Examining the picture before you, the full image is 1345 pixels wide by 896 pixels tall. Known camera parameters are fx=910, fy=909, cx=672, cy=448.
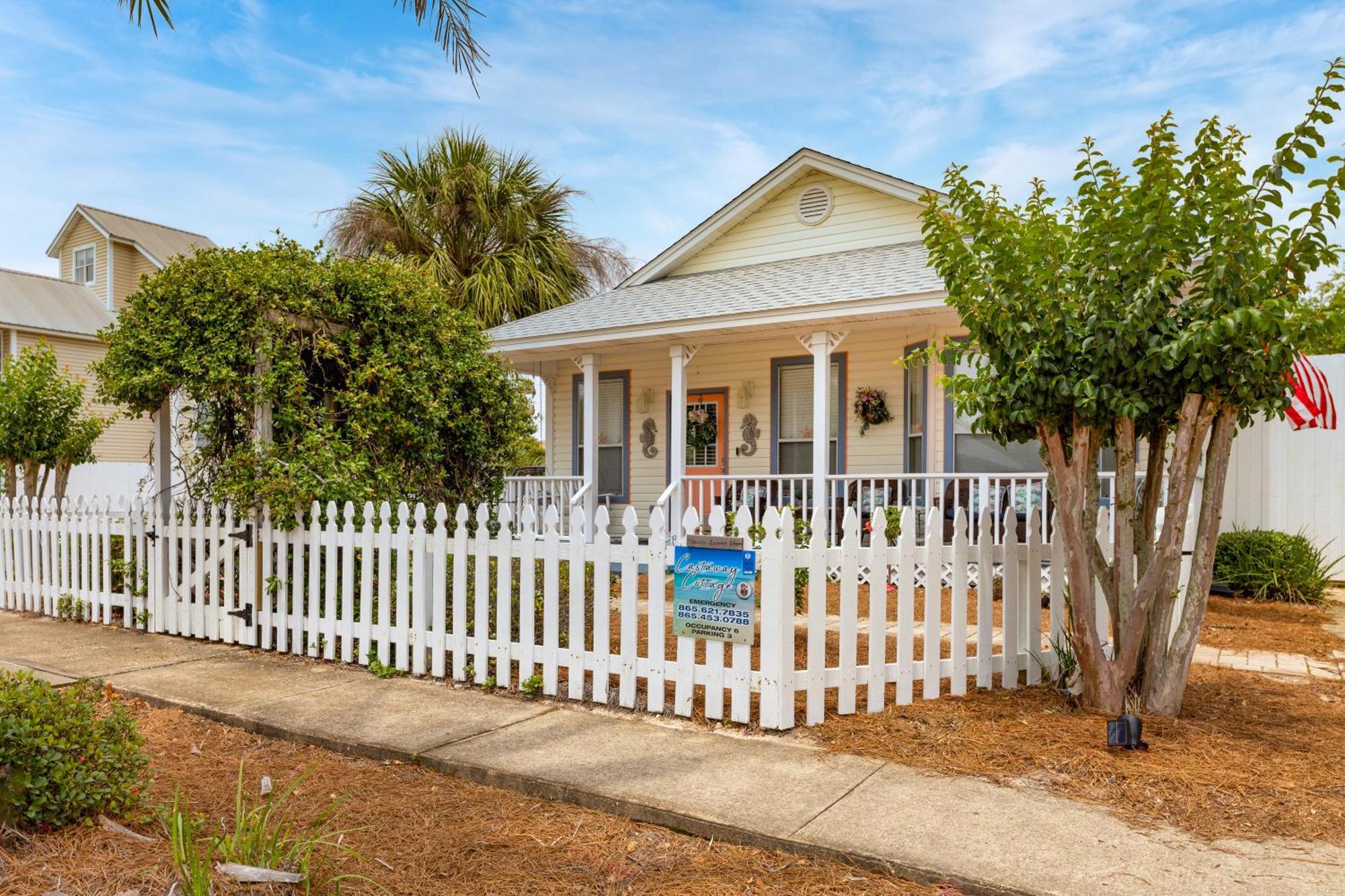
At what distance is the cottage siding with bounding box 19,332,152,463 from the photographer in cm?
2225

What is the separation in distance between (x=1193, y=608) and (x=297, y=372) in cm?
600

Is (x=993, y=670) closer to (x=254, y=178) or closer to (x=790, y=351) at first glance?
(x=790, y=351)

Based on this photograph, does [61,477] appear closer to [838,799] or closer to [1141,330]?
[838,799]

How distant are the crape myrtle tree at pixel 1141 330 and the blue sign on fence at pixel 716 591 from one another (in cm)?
152

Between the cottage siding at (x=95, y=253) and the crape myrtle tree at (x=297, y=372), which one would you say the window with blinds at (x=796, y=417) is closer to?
the crape myrtle tree at (x=297, y=372)

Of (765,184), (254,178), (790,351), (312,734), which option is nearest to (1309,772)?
(312,734)

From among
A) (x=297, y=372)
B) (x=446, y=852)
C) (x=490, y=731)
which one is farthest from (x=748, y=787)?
(x=297, y=372)

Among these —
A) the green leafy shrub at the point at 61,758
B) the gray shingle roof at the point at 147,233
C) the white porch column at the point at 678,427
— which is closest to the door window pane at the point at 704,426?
the white porch column at the point at 678,427

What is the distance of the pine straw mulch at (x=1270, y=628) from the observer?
721 cm

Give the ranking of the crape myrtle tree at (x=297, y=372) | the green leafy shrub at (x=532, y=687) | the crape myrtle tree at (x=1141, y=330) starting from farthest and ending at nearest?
the crape myrtle tree at (x=297, y=372)
the green leafy shrub at (x=532, y=687)
the crape myrtle tree at (x=1141, y=330)

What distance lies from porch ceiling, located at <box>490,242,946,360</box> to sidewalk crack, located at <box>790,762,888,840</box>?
6137 millimetres

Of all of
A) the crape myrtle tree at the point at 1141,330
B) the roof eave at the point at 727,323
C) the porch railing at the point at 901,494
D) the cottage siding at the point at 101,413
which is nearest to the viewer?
the crape myrtle tree at the point at 1141,330

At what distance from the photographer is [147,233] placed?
25078 millimetres

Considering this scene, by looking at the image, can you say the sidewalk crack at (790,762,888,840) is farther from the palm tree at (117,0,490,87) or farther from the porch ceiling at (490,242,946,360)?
the porch ceiling at (490,242,946,360)
